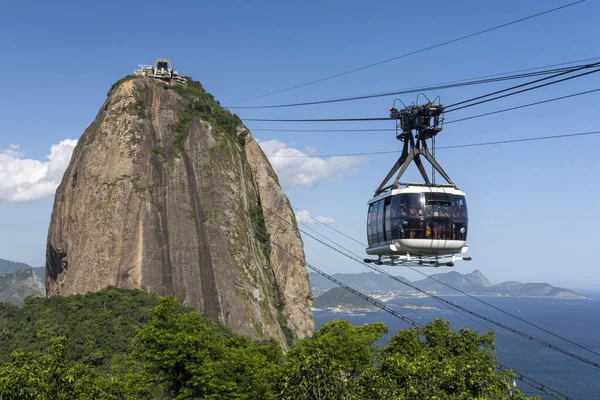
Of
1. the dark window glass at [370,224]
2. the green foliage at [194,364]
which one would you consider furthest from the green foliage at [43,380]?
the dark window glass at [370,224]

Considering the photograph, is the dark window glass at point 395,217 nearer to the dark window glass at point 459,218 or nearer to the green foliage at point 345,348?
the dark window glass at point 459,218

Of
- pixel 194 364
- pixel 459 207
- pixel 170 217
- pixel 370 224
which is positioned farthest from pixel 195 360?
pixel 170 217

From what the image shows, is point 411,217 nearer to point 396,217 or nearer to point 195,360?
point 396,217

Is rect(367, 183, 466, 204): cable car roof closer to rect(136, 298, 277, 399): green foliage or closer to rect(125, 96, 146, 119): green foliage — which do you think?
rect(136, 298, 277, 399): green foliage

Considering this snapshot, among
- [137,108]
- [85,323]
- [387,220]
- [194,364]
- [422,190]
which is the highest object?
[137,108]

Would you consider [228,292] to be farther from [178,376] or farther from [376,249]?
[376,249]
